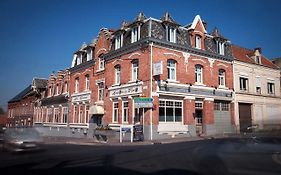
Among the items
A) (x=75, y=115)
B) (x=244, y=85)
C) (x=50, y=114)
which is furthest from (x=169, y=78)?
(x=50, y=114)

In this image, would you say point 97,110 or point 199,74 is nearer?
point 199,74

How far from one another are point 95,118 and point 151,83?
10000 mm

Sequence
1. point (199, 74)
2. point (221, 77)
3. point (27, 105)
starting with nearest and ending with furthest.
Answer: point (199, 74) → point (221, 77) → point (27, 105)

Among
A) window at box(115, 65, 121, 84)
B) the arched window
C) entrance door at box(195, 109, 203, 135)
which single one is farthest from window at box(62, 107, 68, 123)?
the arched window

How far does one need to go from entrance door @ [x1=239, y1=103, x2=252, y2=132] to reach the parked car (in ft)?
77.7

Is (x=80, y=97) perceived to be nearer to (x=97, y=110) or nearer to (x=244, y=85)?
(x=97, y=110)

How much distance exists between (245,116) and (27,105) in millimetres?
40466

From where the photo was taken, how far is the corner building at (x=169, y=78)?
76.0 feet

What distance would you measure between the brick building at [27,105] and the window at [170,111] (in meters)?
30.8

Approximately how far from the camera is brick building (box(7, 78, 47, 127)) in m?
48.1

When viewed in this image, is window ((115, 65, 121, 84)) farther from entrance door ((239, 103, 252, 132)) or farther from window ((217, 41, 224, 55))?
entrance door ((239, 103, 252, 132))

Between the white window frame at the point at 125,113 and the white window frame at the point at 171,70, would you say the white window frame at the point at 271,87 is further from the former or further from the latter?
the white window frame at the point at 125,113

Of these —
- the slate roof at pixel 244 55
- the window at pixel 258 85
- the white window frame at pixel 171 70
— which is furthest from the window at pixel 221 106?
the white window frame at pixel 171 70

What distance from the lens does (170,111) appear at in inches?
942
